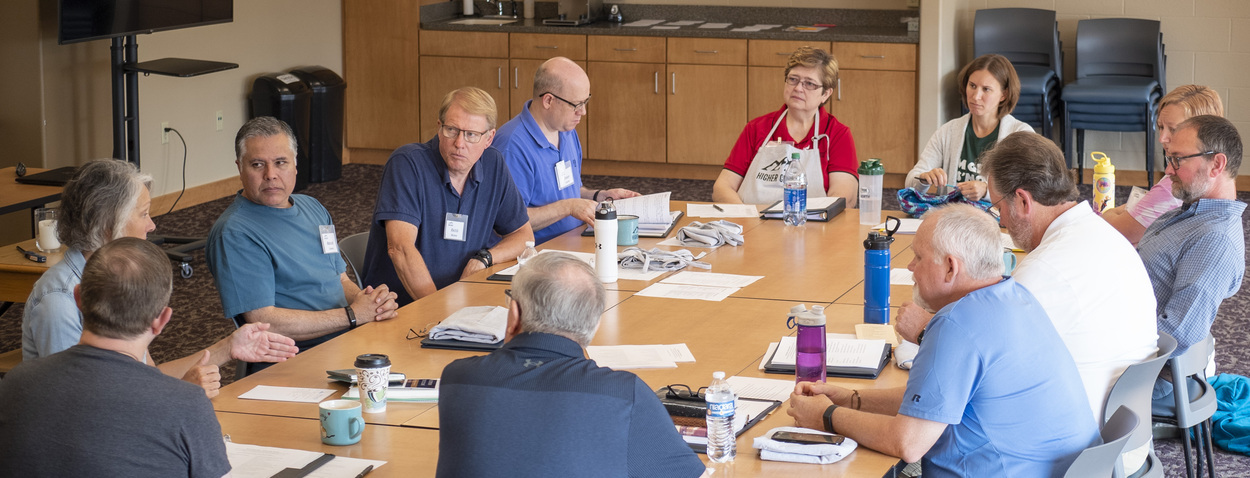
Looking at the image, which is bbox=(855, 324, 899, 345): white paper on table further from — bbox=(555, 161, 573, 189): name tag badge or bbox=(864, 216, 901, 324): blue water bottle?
bbox=(555, 161, 573, 189): name tag badge

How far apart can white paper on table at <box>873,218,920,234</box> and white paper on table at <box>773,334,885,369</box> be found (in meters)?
1.56

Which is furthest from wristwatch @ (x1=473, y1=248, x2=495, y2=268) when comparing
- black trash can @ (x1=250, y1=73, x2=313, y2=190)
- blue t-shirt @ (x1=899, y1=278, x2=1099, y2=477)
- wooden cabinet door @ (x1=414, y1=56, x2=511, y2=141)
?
wooden cabinet door @ (x1=414, y1=56, x2=511, y2=141)

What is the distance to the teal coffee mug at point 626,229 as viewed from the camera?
4.23 metres

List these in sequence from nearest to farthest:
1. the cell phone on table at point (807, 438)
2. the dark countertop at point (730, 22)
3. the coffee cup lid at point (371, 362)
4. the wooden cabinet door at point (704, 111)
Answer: the cell phone on table at point (807, 438) → the coffee cup lid at point (371, 362) → the dark countertop at point (730, 22) → the wooden cabinet door at point (704, 111)

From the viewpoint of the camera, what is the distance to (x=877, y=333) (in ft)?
10.2

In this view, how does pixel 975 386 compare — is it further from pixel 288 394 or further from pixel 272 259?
pixel 272 259

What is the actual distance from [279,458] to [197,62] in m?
5.11

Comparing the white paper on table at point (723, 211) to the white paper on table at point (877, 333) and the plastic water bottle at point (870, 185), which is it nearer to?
the plastic water bottle at point (870, 185)

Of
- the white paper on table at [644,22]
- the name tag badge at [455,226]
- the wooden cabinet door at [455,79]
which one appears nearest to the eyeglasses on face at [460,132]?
the name tag badge at [455,226]

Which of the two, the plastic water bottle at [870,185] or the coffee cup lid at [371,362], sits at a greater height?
the plastic water bottle at [870,185]

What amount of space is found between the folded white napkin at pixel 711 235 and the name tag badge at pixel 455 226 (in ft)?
2.45

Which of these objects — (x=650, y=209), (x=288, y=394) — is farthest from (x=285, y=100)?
(x=288, y=394)

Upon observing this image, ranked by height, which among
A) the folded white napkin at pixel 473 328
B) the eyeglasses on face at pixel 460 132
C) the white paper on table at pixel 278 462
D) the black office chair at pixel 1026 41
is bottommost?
the white paper on table at pixel 278 462

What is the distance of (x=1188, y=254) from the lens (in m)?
3.31
